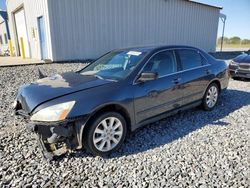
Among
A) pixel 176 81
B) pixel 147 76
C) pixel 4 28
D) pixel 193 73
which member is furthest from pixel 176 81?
pixel 4 28

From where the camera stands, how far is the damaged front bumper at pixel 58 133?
2.71m

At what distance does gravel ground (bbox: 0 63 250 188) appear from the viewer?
8.39 ft

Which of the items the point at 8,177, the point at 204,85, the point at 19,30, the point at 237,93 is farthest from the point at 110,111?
the point at 19,30

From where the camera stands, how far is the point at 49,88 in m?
3.13

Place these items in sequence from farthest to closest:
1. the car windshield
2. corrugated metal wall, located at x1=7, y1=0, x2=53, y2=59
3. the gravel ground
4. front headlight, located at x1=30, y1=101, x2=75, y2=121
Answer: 1. corrugated metal wall, located at x1=7, y1=0, x2=53, y2=59
2. the car windshield
3. front headlight, located at x1=30, y1=101, x2=75, y2=121
4. the gravel ground

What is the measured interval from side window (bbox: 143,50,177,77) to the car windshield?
202mm

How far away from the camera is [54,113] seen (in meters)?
2.70

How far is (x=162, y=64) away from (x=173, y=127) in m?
1.18

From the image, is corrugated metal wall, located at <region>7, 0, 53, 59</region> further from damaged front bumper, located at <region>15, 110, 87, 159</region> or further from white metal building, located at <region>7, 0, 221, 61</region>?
damaged front bumper, located at <region>15, 110, 87, 159</region>

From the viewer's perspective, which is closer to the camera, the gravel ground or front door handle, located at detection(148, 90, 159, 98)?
the gravel ground

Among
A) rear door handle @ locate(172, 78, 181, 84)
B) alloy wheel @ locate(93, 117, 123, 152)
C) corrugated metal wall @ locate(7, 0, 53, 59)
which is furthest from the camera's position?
corrugated metal wall @ locate(7, 0, 53, 59)

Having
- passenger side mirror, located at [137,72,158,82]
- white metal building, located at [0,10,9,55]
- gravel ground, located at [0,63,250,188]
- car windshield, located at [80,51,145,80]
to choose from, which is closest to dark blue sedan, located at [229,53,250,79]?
gravel ground, located at [0,63,250,188]

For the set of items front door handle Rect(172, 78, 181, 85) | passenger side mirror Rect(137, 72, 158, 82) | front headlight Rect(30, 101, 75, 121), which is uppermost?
passenger side mirror Rect(137, 72, 158, 82)

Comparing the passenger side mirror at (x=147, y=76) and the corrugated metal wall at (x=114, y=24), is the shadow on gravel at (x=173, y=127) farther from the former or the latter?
the corrugated metal wall at (x=114, y=24)
